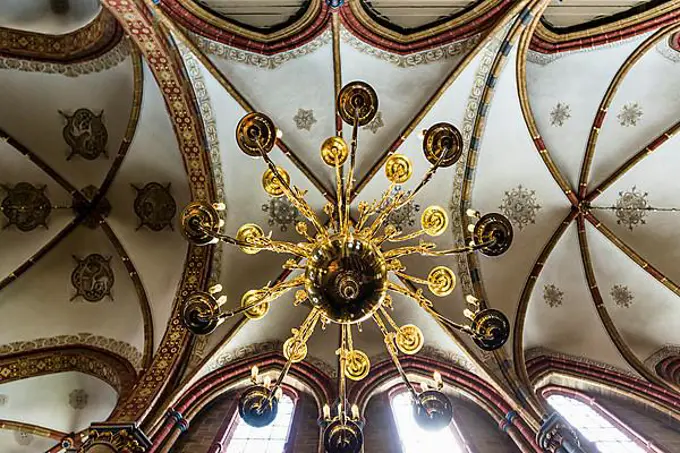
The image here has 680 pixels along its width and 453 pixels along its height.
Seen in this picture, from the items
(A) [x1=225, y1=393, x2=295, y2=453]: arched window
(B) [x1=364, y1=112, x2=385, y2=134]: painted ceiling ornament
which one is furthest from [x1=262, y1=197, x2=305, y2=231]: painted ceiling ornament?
(A) [x1=225, y1=393, x2=295, y2=453]: arched window

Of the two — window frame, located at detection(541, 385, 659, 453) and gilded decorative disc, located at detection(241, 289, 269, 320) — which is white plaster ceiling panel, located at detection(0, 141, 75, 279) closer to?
gilded decorative disc, located at detection(241, 289, 269, 320)

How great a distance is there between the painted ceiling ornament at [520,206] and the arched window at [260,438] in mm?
5872

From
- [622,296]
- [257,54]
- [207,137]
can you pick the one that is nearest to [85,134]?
[207,137]

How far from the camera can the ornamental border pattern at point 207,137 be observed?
7617 millimetres

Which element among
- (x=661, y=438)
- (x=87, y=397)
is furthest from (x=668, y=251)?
(x=87, y=397)

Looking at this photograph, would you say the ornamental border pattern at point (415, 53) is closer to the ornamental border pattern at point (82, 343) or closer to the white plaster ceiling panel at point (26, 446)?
the ornamental border pattern at point (82, 343)

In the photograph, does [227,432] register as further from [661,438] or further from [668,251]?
[668,251]

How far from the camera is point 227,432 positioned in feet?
23.1

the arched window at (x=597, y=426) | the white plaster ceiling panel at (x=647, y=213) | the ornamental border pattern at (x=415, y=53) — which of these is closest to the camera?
the arched window at (x=597, y=426)

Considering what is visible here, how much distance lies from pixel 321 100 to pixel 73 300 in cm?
646

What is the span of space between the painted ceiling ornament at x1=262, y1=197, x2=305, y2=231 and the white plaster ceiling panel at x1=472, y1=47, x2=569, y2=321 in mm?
3748

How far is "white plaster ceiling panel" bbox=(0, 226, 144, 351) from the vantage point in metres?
8.60

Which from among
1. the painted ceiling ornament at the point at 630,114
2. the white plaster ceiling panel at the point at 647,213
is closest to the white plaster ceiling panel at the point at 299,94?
the painted ceiling ornament at the point at 630,114

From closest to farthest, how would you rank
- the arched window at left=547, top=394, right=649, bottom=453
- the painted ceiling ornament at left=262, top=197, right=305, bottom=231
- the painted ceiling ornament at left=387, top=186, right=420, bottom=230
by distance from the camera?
the arched window at left=547, top=394, right=649, bottom=453, the painted ceiling ornament at left=262, top=197, right=305, bottom=231, the painted ceiling ornament at left=387, top=186, right=420, bottom=230
